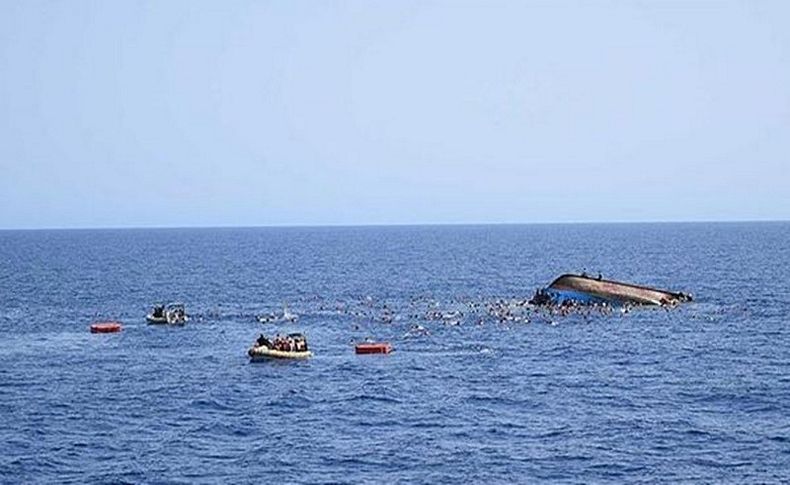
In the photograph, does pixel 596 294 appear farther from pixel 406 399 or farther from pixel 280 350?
pixel 406 399

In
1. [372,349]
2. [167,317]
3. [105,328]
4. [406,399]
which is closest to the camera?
[406,399]

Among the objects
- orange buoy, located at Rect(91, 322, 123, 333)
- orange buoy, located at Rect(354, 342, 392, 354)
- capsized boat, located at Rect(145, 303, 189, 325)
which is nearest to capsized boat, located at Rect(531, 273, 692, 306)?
orange buoy, located at Rect(354, 342, 392, 354)

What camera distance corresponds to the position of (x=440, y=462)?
56844 millimetres

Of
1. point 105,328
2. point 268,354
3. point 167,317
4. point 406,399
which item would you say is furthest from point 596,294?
point 406,399

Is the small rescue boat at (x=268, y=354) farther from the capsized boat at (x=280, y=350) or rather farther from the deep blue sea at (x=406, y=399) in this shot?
the deep blue sea at (x=406, y=399)

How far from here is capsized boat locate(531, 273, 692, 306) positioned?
128375mm

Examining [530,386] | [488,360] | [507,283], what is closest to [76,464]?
[530,386]

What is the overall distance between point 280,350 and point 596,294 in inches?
1978

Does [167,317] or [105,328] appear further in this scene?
[167,317]

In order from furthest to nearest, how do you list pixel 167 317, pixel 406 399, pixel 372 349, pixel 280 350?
pixel 167 317
pixel 372 349
pixel 280 350
pixel 406 399

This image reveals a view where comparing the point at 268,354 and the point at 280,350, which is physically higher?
the point at 280,350

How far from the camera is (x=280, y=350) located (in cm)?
9000

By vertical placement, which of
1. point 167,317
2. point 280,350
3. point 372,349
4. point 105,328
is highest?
point 167,317

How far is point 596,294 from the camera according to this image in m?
128
